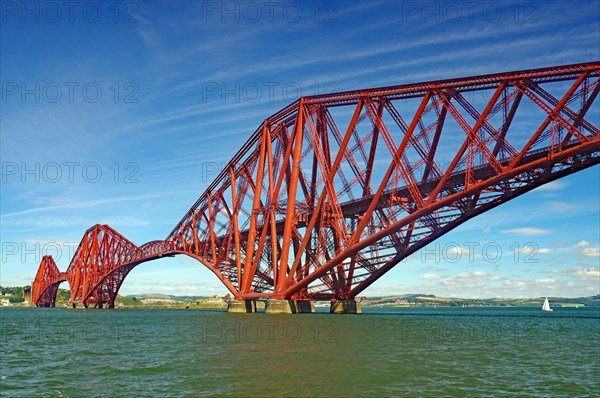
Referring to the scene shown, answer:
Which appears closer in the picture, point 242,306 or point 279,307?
point 279,307

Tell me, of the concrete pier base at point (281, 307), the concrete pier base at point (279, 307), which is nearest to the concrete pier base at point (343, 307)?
the concrete pier base at point (281, 307)

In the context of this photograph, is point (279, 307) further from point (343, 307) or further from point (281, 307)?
point (343, 307)

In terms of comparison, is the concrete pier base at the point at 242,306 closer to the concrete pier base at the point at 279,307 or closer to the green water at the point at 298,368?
the concrete pier base at the point at 279,307

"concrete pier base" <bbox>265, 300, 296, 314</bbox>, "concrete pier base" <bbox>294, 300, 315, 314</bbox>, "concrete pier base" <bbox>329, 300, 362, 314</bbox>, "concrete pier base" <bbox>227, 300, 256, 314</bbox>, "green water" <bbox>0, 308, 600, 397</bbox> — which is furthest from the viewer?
"concrete pier base" <bbox>329, 300, 362, 314</bbox>

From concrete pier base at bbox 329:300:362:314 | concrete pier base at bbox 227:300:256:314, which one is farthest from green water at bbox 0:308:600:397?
concrete pier base at bbox 329:300:362:314

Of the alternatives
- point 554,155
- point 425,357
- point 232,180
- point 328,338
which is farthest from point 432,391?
point 232,180

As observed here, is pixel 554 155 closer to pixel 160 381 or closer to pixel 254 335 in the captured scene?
pixel 254 335

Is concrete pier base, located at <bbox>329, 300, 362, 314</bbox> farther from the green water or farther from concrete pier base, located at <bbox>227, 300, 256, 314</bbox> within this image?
the green water

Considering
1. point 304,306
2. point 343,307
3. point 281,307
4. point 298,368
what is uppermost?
point 298,368

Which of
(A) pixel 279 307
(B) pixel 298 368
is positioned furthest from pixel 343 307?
(B) pixel 298 368
